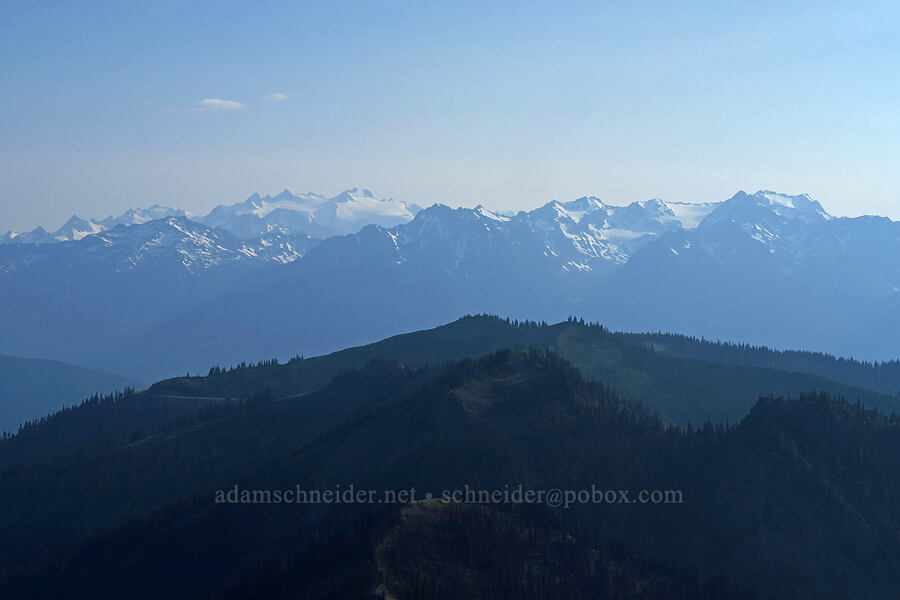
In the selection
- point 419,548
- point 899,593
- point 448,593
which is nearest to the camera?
point 448,593

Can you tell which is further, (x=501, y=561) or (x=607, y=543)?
(x=607, y=543)

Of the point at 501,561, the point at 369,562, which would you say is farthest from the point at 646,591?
the point at 369,562

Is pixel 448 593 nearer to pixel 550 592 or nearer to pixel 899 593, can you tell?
pixel 550 592

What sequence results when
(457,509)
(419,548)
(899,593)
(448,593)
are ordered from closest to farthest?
(448,593) < (419,548) < (457,509) < (899,593)

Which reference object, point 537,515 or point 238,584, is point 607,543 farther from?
point 238,584

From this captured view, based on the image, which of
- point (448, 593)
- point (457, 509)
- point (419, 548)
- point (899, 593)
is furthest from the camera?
point (899, 593)

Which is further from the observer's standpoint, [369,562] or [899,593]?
[899,593]

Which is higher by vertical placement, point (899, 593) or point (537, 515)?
point (537, 515)

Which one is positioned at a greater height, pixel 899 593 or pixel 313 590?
pixel 313 590

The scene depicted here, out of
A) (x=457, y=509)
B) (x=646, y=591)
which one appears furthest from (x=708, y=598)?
(x=457, y=509)
